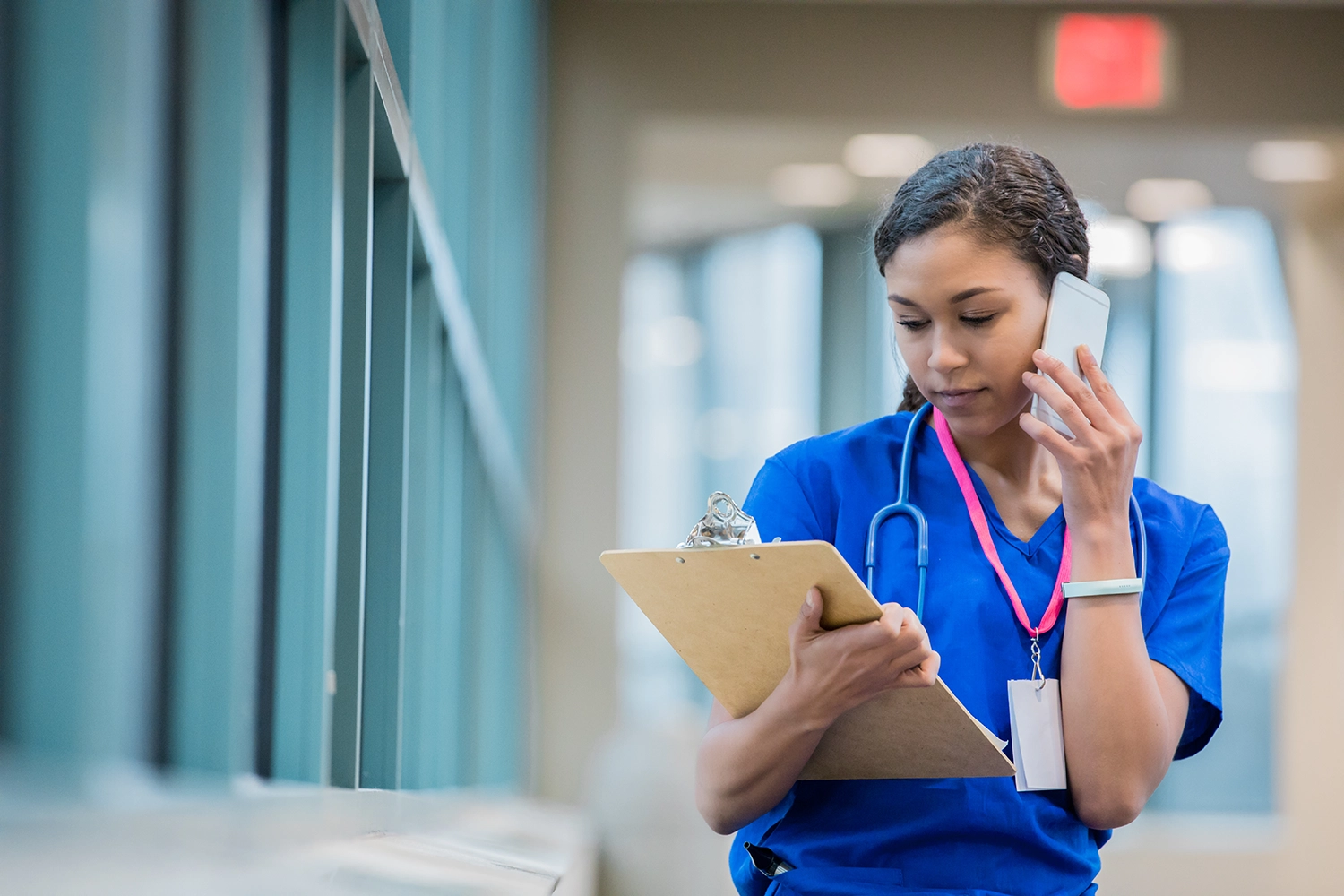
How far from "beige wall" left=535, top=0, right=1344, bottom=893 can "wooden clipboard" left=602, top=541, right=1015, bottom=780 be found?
3952mm

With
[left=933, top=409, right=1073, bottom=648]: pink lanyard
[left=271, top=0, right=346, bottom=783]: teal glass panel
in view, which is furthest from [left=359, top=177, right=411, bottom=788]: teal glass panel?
[left=933, top=409, right=1073, bottom=648]: pink lanyard

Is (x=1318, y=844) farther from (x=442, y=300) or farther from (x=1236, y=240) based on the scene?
(x=442, y=300)

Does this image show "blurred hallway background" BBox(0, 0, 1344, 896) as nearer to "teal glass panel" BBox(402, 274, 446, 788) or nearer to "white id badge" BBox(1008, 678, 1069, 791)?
"teal glass panel" BBox(402, 274, 446, 788)

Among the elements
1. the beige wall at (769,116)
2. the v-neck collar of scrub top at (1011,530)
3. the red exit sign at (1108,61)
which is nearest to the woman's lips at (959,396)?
the v-neck collar of scrub top at (1011,530)

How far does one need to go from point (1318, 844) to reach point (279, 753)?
507 cm

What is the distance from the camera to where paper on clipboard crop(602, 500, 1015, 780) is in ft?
3.34

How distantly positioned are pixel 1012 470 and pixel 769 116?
12.8ft

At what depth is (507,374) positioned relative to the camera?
414 centimetres

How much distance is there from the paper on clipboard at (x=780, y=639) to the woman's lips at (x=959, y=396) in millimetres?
347

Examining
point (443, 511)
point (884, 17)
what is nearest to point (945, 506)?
point (443, 511)

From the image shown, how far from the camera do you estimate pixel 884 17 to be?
5176 mm

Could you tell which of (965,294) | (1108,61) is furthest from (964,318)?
(1108,61)

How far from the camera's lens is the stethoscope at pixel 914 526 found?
4.27ft

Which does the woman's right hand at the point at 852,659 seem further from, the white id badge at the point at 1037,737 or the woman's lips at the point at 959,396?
the woman's lips at the point at 959,396
